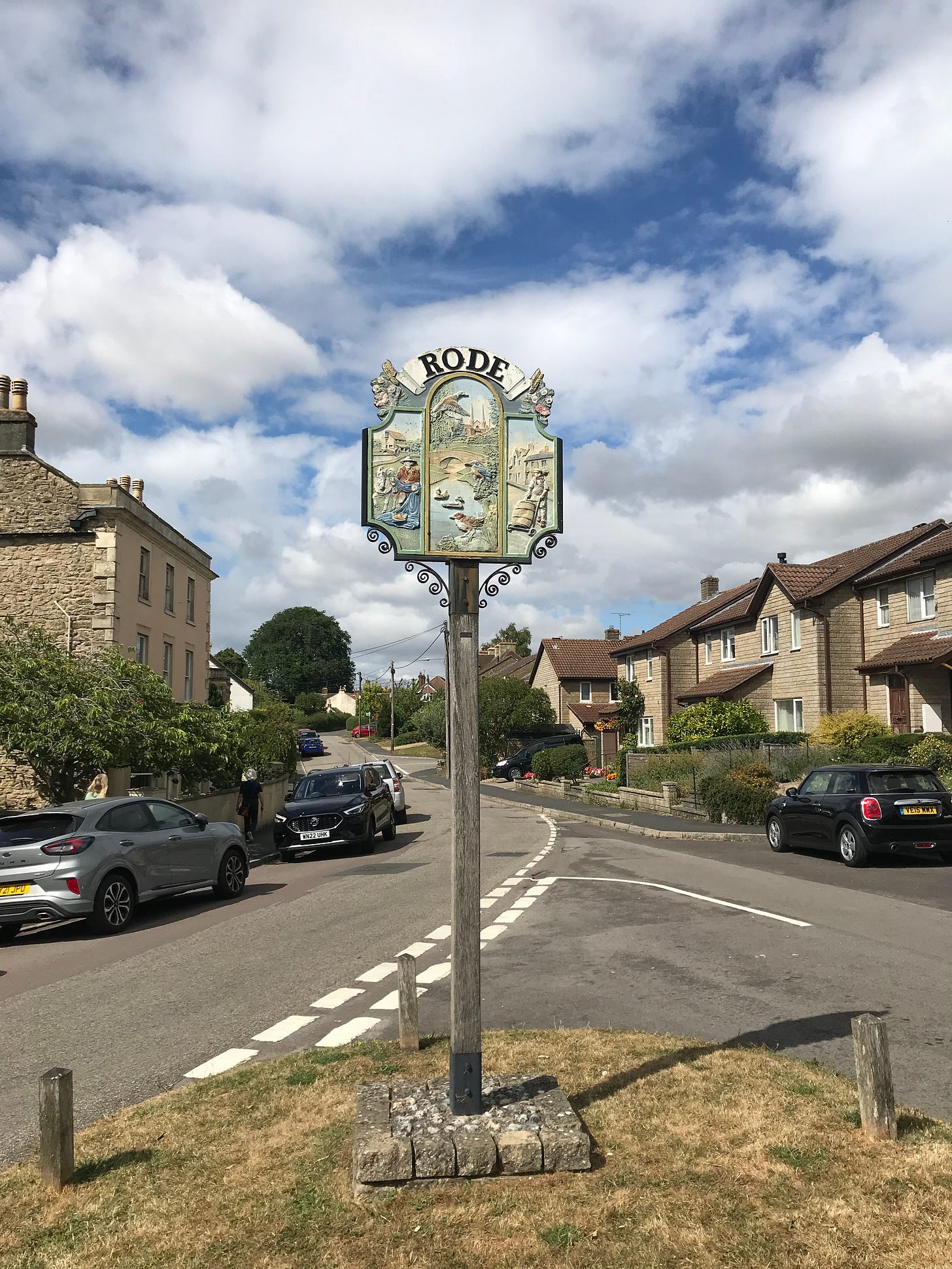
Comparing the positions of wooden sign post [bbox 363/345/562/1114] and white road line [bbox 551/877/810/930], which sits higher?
wooden sign post [bbox 363/345/562/1114]

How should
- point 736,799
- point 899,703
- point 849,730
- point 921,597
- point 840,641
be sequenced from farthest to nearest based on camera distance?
point 840,641
point 921,597
point 899,703
point 849,730
point 736,799

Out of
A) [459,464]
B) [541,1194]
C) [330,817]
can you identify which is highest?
[459,464]

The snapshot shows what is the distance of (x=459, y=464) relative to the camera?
17.2 feet

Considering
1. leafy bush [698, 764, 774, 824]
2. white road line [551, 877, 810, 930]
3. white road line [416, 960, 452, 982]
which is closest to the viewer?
white road line [416, 960, 452, 982]

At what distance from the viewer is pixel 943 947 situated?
9078 millimetres

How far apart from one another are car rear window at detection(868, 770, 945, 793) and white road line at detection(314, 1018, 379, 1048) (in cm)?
1077

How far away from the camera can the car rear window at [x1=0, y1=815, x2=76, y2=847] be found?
35.6 ft

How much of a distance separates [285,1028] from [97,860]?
5.20 metres

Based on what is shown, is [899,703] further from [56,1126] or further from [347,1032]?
[56,1126]

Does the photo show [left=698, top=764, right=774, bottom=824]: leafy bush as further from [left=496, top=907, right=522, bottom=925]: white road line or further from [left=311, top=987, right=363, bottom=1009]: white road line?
[left=311, top=987, right=363, bottom=1009]: white road line

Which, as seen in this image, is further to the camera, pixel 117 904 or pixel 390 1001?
pixel 117 904

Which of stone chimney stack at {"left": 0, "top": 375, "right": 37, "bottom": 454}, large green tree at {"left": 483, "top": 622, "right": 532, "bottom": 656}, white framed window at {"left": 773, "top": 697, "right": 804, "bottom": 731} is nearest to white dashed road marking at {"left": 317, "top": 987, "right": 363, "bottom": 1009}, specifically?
stone chimney stack at {"left": 0, "top": 375, "right": 37, "bottom": 454}

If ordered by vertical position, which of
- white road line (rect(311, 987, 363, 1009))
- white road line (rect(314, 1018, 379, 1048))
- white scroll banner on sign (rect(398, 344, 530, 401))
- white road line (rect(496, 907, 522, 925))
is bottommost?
white road line (rect(496, 907, 522, 925))

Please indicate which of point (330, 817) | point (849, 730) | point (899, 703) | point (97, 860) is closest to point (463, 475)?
point (97, 860)
